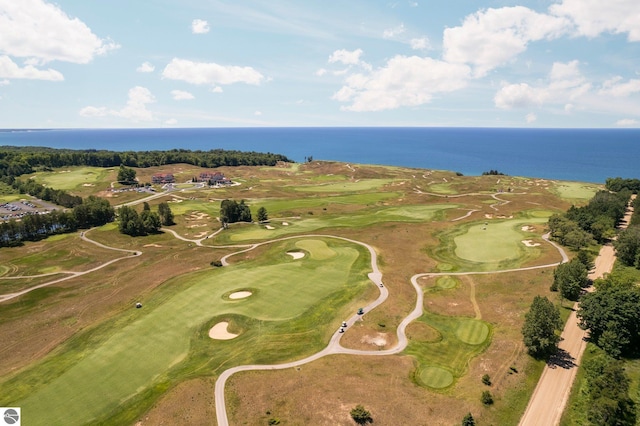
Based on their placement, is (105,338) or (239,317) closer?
(105,338)

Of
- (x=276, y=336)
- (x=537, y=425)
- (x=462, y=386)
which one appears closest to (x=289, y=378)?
(x=276, y=336)

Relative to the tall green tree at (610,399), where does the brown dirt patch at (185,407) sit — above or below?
below

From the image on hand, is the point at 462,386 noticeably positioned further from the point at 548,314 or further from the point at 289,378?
the point at 289,378

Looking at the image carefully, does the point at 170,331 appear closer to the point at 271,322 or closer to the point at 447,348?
the point at 271,322

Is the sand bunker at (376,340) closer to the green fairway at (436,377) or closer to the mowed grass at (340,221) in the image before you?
the green fairway at (436,377)

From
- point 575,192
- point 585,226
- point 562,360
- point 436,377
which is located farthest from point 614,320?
point 575,192

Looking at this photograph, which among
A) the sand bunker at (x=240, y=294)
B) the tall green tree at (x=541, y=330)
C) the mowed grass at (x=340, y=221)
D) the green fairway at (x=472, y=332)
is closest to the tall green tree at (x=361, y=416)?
the green fairway at (x=472, y=332)

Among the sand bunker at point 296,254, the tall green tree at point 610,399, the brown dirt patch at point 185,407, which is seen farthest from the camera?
the sand bunker at point 296,254
